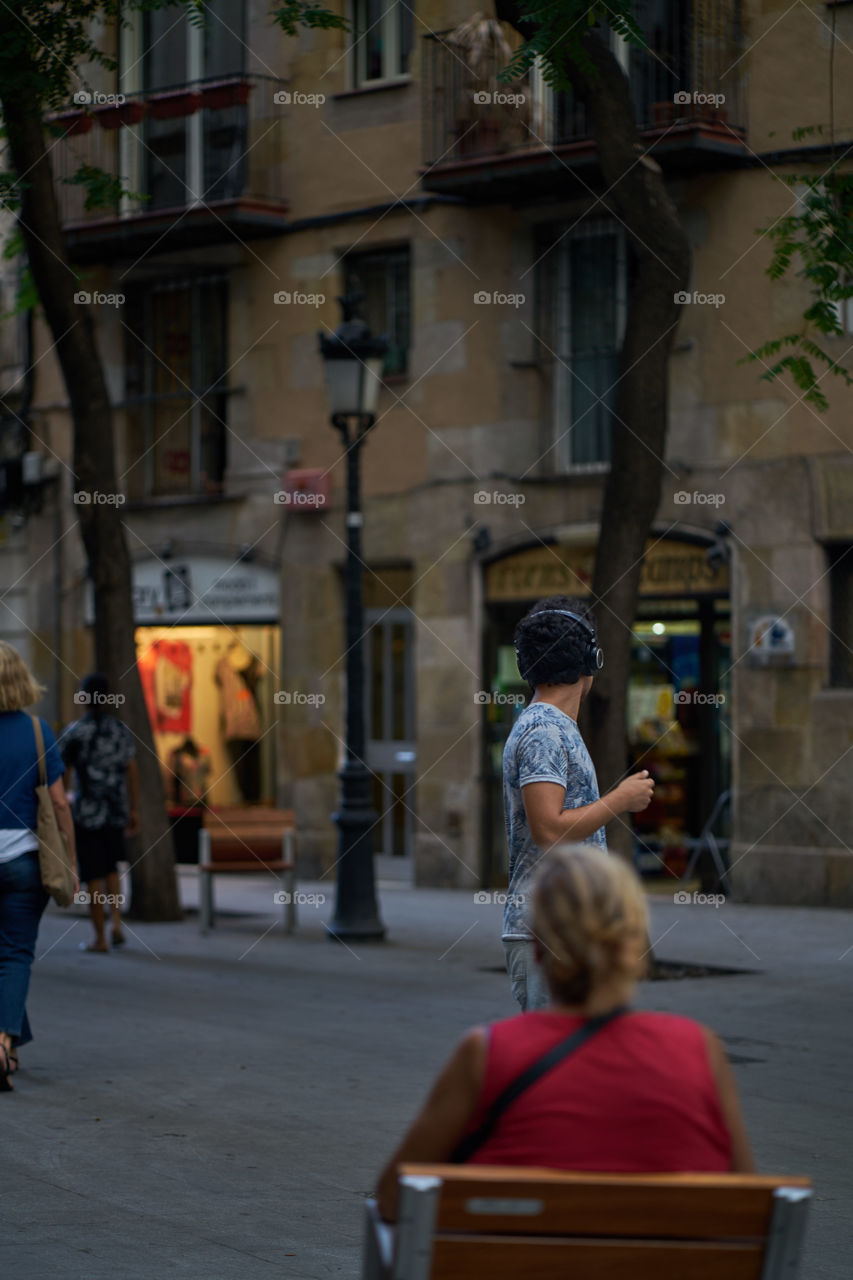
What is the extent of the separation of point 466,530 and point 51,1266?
15.0 metres

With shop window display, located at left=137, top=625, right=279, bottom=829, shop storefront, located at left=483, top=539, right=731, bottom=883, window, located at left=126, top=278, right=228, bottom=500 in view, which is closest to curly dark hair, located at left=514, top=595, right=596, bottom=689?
shop storefront, located at left=483, top=539, right=731, bottom=883

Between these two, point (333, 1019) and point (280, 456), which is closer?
point (333, 1019)

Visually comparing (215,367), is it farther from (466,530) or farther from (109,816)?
(109,816)

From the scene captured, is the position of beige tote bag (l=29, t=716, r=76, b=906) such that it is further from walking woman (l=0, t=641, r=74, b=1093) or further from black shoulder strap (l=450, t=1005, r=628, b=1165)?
black shoulder strap (l=450, t=1005, r=628, b=1165)

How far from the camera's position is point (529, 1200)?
9.53ft

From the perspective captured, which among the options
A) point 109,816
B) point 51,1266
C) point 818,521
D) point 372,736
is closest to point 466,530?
point 372,736

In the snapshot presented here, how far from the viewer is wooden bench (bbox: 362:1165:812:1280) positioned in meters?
2.91

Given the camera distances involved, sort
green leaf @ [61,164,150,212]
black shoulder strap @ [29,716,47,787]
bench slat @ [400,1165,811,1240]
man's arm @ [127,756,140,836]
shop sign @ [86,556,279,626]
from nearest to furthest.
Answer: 1. bench slat @ [400,1165,811,1240]
2. black shoulder strap @ [29,716,47,787]
3. man's arm @ [127,756,140,836]
4. green leaf @ [61,164,150,212]
5. shop sign @ [86,556,279,626]

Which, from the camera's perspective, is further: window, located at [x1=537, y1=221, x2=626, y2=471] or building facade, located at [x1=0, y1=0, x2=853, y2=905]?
window, located at [x1=537, y1=221, x2=626, y2=471]

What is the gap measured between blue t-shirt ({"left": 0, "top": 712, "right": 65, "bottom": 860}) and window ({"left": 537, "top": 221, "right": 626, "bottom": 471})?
1139 centimetres

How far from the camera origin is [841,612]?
18.0m

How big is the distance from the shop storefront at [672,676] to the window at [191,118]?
598 cm

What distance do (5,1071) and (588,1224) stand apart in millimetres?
6390

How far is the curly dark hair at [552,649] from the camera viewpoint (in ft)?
18.1
